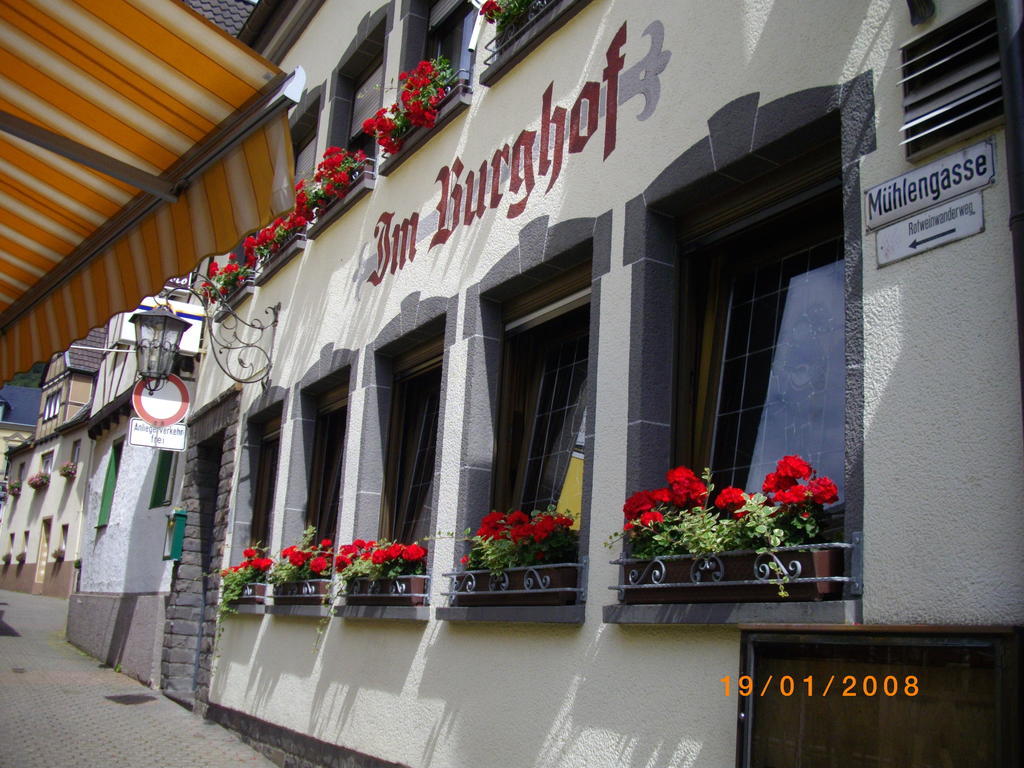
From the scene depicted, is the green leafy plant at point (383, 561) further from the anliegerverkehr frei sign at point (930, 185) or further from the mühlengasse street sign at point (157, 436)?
the mühlengasse street sign at point (157, 436)

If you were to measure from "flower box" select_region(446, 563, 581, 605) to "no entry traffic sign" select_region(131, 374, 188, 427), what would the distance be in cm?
530

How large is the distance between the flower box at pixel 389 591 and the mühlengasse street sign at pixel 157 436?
4951mm

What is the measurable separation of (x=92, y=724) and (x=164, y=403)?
9.82 ft

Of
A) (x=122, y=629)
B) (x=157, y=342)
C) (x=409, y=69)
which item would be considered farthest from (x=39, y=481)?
(x=409, y=69)

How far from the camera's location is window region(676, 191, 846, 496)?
448 cm

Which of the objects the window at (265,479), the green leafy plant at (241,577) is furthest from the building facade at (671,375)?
the window at (265,479)

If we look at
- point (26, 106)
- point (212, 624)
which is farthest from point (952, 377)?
point (212, 624)

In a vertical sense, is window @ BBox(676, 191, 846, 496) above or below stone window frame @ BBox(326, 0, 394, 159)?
below

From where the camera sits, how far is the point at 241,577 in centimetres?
957

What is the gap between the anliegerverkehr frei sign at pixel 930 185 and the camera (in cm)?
354

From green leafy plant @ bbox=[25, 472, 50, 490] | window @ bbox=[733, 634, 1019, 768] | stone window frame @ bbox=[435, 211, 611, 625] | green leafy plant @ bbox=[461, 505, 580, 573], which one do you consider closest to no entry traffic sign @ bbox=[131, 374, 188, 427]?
stone window frame @ bbox=[435, 211, 611, 625]

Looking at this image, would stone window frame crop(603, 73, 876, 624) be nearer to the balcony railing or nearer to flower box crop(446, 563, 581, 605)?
flower box crop(446, 563, 581, 605)

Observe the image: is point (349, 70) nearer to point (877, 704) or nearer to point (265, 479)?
point (265, 479)
